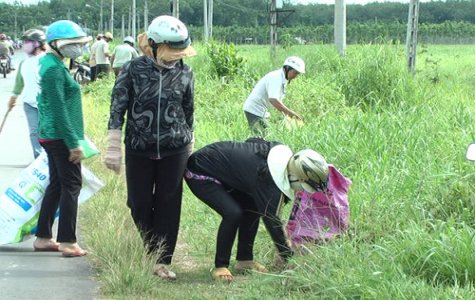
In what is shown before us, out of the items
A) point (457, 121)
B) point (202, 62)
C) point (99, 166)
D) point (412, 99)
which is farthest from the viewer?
point (202, 62)

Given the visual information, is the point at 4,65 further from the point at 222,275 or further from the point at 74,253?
the point at 222,275

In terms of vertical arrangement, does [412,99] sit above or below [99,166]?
above

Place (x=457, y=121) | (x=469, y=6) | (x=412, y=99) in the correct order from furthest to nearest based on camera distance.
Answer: (x=469, y=6), (x=412, y=99), (x=457, y=121)

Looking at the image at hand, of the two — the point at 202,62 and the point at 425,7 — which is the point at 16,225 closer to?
the point at 202,62

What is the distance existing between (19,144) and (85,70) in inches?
460

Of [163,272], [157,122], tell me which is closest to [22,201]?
[163,272]

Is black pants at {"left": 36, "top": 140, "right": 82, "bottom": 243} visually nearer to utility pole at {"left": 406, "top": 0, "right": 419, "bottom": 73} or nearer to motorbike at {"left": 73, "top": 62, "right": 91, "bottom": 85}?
utility pole at {"left": 406, "top": 0, "right": 419, "bottom": 73}

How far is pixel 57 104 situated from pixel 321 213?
7.38 feet

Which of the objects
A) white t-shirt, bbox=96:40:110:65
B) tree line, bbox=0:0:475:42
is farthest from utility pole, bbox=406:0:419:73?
tree line, bbox=0:0:475:42

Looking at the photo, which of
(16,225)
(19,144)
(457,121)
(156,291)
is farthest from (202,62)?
(156,291)

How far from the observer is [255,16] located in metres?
73.2

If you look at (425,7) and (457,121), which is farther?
(425,7)

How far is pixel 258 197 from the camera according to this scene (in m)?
5.46

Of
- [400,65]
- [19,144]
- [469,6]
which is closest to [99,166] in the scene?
[19,144]
